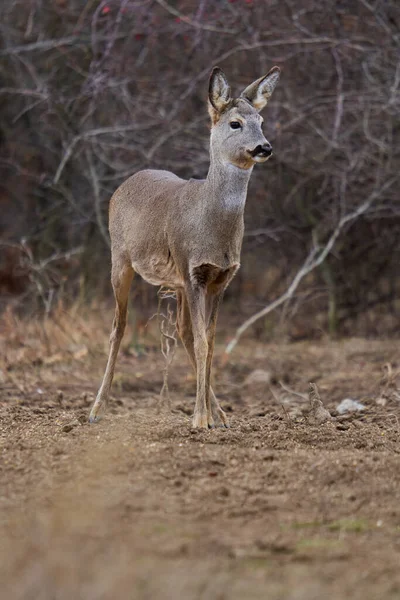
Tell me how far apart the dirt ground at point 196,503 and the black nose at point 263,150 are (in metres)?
1.68

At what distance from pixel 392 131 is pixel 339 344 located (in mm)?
2548

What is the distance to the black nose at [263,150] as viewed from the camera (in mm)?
6574

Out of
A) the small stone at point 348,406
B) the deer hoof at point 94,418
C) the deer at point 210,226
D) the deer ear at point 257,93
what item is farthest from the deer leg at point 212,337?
the deer ear at point 257,93

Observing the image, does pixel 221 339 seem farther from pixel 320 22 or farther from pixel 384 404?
pixel 384 404

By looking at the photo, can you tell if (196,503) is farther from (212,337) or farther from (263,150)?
(263,150)

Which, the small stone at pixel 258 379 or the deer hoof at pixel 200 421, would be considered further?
the small stone at pixel 258 379

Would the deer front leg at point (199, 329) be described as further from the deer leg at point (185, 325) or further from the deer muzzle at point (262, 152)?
the deer muzzle at point (262, 152)

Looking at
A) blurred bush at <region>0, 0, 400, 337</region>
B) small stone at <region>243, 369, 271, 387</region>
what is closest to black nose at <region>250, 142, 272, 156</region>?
small stone at <region>243, 369, 271, 387</region>

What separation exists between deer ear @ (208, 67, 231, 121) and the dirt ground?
2.04 metres

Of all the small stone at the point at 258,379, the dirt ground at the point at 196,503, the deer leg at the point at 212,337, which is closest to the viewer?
the dirt ground at the point at 196,503

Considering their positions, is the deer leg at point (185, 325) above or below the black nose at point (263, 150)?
below

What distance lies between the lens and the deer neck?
272 inches

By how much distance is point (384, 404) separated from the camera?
828 centimetres

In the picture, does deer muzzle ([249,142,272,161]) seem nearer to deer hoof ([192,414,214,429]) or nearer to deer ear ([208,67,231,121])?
deer ear ([208,67,231,121])
